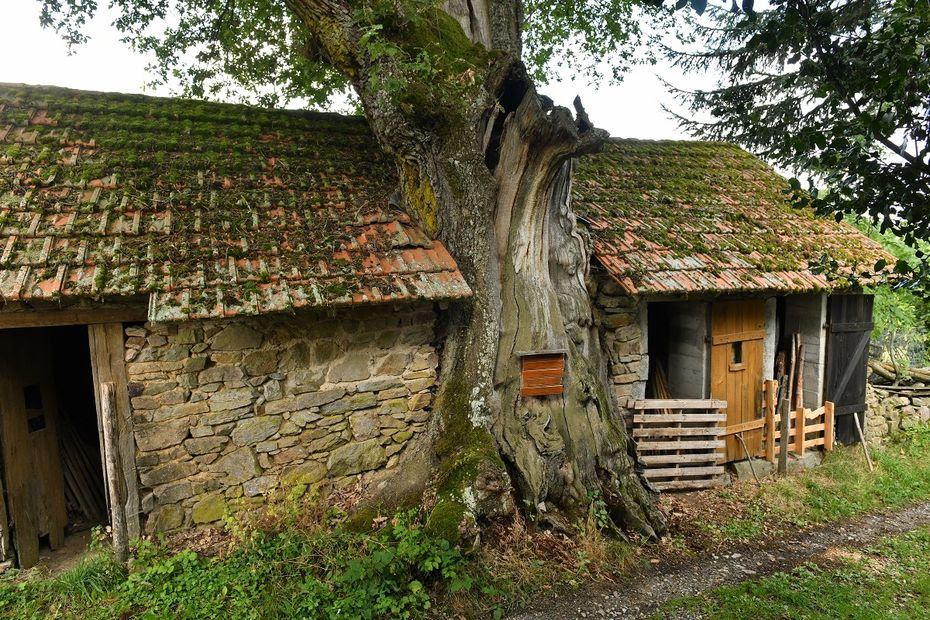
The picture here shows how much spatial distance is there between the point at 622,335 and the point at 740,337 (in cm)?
187

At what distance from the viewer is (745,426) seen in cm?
702

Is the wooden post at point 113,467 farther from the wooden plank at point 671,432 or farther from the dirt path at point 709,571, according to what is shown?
the wooden plank at point 671,432

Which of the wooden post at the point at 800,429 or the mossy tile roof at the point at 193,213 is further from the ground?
the mossy tile roof at the point at 193,213

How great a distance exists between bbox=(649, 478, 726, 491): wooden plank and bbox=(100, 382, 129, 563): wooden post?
510 cm

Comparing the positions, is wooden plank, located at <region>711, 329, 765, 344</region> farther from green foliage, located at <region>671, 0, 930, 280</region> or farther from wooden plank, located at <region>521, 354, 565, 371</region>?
green foliage, located at <region>671, 0, 930, 280</region>

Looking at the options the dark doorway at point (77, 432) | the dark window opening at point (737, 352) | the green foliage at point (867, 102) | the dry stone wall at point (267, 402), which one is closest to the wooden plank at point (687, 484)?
the dark window opening at point (737, 352)

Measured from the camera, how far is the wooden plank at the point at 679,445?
20.3 feet

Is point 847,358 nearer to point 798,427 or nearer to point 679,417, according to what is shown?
point 798,427

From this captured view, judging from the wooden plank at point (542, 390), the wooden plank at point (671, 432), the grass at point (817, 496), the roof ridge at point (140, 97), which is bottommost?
the grass at point (817, 496)

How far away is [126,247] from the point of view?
4.21 m

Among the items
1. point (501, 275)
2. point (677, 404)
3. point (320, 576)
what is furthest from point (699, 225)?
point (320, 576)

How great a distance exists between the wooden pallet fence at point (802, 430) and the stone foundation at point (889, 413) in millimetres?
1419

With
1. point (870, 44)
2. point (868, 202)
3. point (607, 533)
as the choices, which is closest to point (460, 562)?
point (607, 533)

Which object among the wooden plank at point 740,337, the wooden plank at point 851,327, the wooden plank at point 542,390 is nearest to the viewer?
the wooden plank at point 542,390
